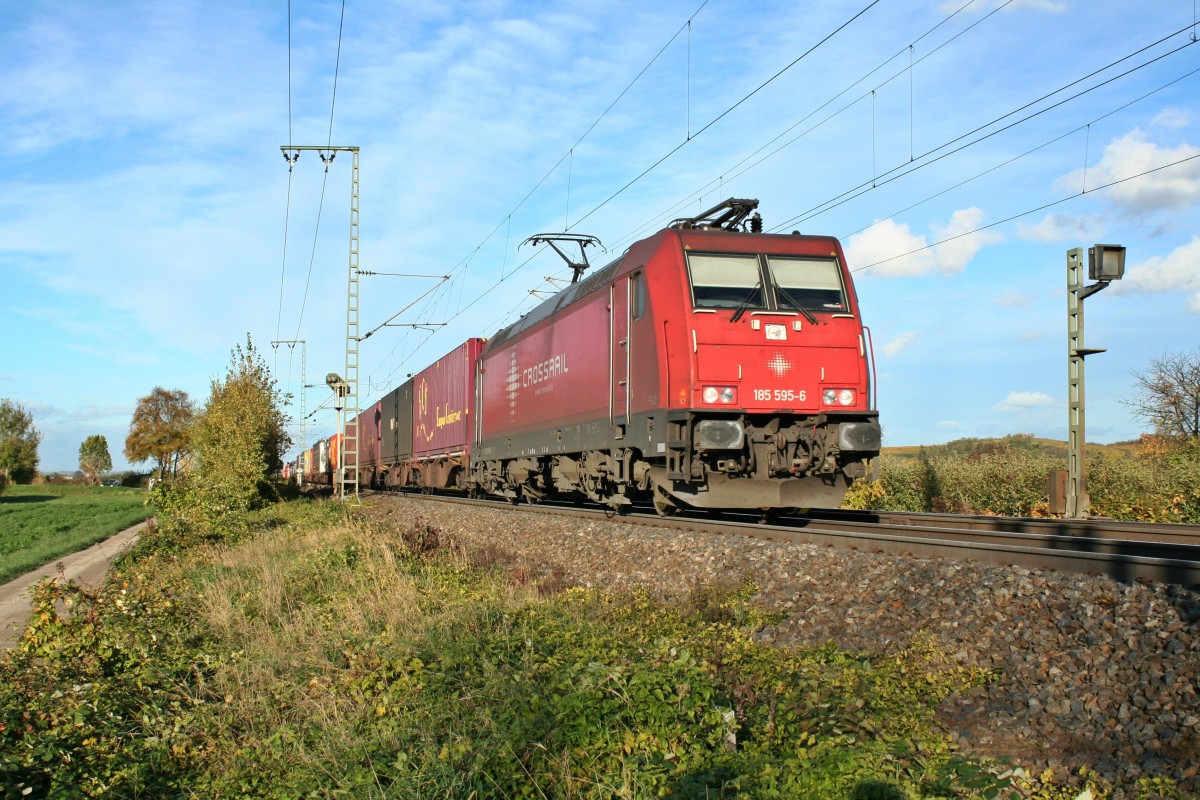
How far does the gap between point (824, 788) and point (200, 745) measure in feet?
13.6

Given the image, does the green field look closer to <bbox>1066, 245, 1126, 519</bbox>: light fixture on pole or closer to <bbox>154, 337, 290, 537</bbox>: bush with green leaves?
<bbox>154, 337, 290, 537</bbox>: bush with green leaves

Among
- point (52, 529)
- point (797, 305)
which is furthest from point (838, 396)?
point (52, 529)

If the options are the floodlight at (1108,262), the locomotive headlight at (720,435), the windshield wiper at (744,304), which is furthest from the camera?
the floodlight at (1108,262)

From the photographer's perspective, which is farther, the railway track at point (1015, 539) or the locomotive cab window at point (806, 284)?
the locomotive cab window at point (806, 284)

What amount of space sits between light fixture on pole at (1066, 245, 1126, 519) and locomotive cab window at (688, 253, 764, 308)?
5.30 m

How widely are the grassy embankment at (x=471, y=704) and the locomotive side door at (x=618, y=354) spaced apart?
4274 millimetres

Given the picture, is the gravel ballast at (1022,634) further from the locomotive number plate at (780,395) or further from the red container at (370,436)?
the red container at (370,436)

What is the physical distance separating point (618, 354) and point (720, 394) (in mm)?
2418

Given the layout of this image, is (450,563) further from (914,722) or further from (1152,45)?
(1152,45)

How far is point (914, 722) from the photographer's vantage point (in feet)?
15.8

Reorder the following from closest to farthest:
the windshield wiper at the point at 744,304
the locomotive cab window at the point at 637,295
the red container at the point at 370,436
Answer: the windshield wiper at the point at 744,304 < the locomotive cab window at the point at 637,295 < the red container at the point at 370,436

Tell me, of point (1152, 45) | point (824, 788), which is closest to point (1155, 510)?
point (1152, 45)

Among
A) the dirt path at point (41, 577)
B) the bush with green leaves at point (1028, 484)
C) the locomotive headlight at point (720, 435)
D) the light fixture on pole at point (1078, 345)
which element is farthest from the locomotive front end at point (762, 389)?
the dirt path at point (41, 577)

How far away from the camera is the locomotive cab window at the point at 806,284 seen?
11828 millimetres
